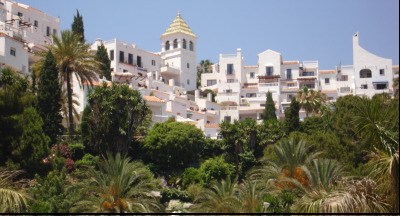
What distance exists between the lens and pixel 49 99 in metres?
47.7

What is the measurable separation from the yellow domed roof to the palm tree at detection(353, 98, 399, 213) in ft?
283

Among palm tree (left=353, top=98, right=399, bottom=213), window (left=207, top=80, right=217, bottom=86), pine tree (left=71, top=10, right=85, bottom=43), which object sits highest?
pine tree (left=71, top=10, right=85, bottom=43)

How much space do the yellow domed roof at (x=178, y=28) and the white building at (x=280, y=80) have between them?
7.69 meters

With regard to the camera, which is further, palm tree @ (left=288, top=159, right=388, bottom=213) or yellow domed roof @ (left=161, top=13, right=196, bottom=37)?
yellow domed roof @ (left=161, top=13, right=196, bottom=37)

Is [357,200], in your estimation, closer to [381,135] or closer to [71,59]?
[381,135]

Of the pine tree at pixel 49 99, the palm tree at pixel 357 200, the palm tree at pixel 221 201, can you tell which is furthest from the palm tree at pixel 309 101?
the palm tree at pixel 357 200

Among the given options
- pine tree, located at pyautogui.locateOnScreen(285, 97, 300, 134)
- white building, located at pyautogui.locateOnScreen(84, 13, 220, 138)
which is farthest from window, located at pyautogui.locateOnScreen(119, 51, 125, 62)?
pine tree, located at pyautogui.locateOnScreen(285, 97, 300, 134)

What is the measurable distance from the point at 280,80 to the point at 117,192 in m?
69.9

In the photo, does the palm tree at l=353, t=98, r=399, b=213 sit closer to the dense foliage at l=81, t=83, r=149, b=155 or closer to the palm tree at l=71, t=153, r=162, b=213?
the palm tree at l=71, t=153, r=162, b=213

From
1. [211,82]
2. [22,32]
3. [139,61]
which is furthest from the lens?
[211,82]

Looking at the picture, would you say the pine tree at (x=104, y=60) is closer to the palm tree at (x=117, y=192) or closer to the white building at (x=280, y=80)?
the white building at (x=280, y=80)

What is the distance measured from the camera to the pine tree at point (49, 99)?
4722 centimetres

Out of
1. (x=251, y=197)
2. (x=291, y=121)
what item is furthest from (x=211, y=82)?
(x=251, y=197)

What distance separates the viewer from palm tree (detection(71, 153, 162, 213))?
96.9 feet
